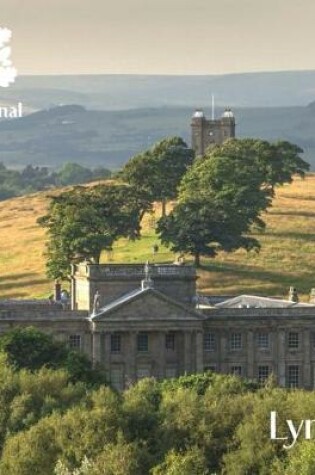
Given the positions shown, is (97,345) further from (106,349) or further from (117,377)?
(117,377)

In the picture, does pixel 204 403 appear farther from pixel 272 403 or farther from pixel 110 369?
pixel 110 369

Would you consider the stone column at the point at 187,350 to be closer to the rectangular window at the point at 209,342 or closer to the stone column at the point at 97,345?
the rectangular window at the point at 209,342

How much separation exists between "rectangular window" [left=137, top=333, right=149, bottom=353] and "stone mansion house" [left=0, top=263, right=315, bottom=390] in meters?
0.08

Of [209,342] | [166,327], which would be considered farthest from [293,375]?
[166,327]

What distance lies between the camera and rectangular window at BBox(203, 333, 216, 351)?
171375 millimetres

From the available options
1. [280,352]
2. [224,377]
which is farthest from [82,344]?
[224,377]

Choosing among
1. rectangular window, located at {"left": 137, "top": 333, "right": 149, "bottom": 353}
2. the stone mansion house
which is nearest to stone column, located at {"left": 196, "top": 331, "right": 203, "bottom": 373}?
the stone mansion house

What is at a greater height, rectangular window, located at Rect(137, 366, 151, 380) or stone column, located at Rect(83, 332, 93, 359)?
stone column, located at Rect(83, 332, 93, 359)

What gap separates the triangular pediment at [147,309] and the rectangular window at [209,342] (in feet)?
8.27

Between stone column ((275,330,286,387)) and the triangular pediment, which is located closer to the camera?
the triangular pediment

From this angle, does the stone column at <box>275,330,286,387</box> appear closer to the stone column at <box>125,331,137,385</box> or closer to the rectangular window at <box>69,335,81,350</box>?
the stone column at <box>125,331,137,385</box>

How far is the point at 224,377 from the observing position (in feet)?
463

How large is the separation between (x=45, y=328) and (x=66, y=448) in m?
52.6

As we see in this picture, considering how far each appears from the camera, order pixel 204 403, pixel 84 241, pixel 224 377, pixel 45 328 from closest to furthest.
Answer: pixel 204 403 < pixel 224 377 < pixel 45 328 < pixel 84 241
